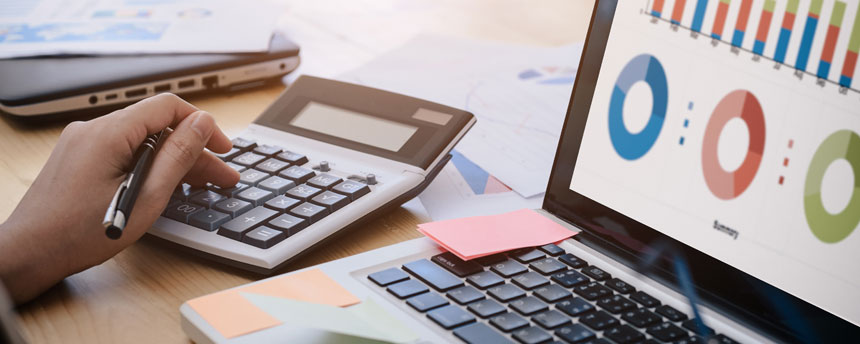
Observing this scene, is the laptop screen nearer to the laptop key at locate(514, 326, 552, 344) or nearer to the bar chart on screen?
the bar chart on screen

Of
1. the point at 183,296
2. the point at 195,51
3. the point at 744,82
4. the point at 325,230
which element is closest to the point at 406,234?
the point at 325,230

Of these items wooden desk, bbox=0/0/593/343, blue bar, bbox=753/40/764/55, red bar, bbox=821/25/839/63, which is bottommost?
wooden desk, bbox=0/0/593/343

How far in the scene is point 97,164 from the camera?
58 centimetres

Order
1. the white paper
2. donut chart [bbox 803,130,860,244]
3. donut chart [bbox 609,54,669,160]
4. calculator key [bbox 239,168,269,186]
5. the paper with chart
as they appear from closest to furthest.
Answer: donut chart [bbox 803,130,860,244] → donut chart [bbox 609,54,669,160] → calculator key [bbox 239,168,269,186] → the paper with chart → the white paper

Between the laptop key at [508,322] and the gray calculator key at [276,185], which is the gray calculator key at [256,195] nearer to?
the gray calculator key at [276,185]

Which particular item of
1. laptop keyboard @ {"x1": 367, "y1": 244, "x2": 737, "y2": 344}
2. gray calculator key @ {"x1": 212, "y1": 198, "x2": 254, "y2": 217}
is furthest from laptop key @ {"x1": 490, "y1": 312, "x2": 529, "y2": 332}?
gray calculator key @ {"x1": 212, "y1": 198, "x2": 254, "y2": 217}

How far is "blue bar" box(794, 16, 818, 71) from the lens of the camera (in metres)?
0.47

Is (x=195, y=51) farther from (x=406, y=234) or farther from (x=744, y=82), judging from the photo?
(x=744, y=82)

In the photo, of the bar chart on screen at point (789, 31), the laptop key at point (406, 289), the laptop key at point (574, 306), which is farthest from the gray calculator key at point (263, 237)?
the bar chart on screen at point (789, 31)

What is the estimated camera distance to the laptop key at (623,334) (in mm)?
473

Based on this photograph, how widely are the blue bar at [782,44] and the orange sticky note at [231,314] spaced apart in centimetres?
34

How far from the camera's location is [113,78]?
880 mm

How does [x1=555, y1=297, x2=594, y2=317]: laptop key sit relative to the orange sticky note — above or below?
above

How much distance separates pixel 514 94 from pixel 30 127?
0.56 metres
